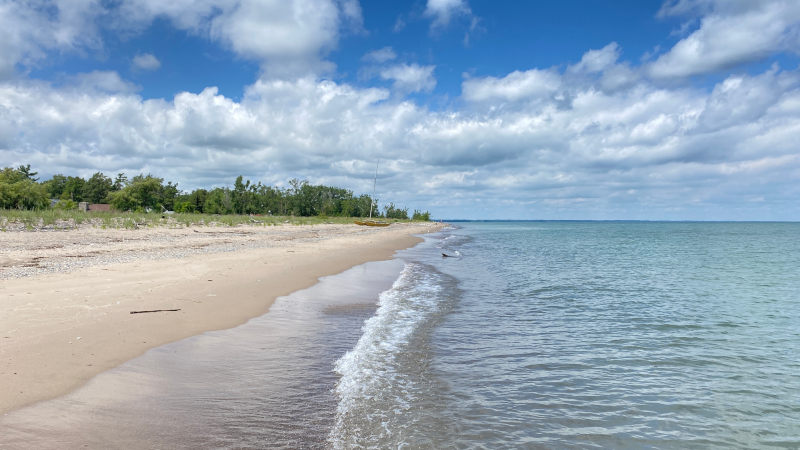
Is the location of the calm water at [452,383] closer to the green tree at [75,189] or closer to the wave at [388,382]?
the wave at [388,382]

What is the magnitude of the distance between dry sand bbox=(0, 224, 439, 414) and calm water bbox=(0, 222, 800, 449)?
0.54m

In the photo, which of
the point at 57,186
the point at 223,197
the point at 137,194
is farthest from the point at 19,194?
the point at 57,186

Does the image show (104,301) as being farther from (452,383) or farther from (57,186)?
(57,186)

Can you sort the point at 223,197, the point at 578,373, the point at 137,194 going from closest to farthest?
1. the point at 578,373
2. the point at 137,194
3. the point at 223,197

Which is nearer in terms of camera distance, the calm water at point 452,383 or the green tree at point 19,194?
the calm water at point 452,383

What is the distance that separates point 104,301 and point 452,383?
24.5ft

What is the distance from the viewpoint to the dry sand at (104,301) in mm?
5477

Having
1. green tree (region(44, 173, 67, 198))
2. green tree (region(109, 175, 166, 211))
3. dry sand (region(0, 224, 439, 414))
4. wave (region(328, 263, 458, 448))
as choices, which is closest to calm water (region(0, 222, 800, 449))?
wave (region(328, 263, 458, 448))

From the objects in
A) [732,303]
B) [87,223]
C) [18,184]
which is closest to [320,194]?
[18,184]

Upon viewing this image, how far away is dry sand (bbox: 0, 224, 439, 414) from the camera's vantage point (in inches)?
216

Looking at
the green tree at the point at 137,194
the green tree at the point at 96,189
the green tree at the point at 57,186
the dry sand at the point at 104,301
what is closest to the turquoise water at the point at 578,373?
the dry sand at the point at 104,301

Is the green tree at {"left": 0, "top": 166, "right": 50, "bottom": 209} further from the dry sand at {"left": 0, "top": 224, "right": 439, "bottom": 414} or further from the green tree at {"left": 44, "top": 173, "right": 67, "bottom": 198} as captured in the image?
the green tree at {"left": 44, "top": 173, "right": 67, "bottom": 198}

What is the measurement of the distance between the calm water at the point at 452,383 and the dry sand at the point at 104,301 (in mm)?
543

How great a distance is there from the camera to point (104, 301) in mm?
8875
